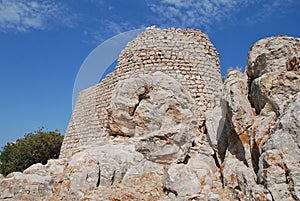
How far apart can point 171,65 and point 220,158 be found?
4925 mm

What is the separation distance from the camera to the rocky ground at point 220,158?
16.1ft

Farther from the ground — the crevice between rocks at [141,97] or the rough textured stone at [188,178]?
the crevice between rocks at [141,97]

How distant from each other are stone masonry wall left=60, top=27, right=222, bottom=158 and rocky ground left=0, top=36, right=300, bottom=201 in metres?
2.42

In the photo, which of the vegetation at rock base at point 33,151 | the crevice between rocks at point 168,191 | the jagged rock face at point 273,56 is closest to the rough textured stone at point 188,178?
the crevice between rocks at point 168,191

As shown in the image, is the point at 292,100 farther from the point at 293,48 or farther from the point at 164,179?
the point at 164,179

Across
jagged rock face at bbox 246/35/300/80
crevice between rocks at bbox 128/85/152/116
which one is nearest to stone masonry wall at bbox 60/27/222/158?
crevice between rocks at bbox 128/85/152/116

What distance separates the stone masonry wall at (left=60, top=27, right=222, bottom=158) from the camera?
11406 mm

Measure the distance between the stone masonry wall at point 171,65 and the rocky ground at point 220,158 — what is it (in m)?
2.42

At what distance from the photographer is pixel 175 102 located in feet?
33.1

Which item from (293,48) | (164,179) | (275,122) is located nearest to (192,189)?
(164,179)

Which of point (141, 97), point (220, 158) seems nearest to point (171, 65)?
point (141, 97)

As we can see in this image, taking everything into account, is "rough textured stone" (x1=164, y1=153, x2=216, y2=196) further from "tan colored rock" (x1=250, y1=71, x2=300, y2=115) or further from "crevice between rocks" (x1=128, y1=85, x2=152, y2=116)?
"crevice between rocks" (x1=128, y1=85, x2=152, y2=116)

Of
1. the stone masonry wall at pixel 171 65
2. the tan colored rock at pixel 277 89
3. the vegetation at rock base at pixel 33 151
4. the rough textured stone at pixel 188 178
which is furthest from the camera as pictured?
the vegetation at rock base at pixel 33 151

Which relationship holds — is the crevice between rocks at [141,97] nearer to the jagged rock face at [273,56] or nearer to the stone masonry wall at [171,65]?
the stone masonry wall at [171,65]
